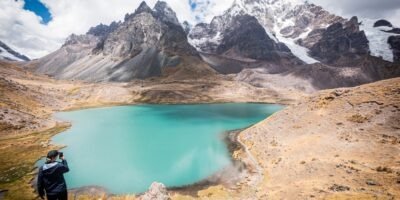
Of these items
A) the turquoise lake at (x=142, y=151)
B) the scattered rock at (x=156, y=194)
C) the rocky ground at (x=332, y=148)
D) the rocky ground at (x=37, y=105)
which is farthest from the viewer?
the rocky ground at (x=37, y=105)

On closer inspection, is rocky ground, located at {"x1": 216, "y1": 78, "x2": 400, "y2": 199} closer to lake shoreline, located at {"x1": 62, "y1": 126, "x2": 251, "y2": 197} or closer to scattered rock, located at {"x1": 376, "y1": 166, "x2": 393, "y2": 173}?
scattered rock, located at {"x1": 376, "y1": 166, "x2": 393, "y2": 173}

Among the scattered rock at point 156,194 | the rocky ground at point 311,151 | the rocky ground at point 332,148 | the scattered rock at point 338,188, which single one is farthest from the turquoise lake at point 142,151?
the scattered rock at point 338,188

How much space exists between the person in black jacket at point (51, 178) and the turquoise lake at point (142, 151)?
26.4 metres

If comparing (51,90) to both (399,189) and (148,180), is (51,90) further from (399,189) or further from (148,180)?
(399,189)

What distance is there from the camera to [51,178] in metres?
15.6

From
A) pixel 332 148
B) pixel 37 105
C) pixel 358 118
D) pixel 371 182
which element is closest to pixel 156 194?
pixel 371 182

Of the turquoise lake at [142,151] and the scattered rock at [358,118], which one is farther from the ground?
the scattered rock at [358,118]

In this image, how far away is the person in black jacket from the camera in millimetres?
15438

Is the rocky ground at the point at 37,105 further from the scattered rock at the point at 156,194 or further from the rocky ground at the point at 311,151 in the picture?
the scattered rock at the point at 156,194

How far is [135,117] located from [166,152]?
5915 centimetres

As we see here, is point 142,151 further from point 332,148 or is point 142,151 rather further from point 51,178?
point 51,178

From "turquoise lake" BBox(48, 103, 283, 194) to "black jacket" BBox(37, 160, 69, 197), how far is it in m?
26.4

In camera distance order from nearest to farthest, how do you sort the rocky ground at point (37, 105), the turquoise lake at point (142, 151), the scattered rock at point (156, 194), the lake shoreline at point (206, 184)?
the scattered rock at point (156, 194) → the lake shoreline at point (206, 184) → the turquoise lake at point (142, 151) → the rocky ground at point (37, 105)

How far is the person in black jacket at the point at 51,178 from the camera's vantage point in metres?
15.4
